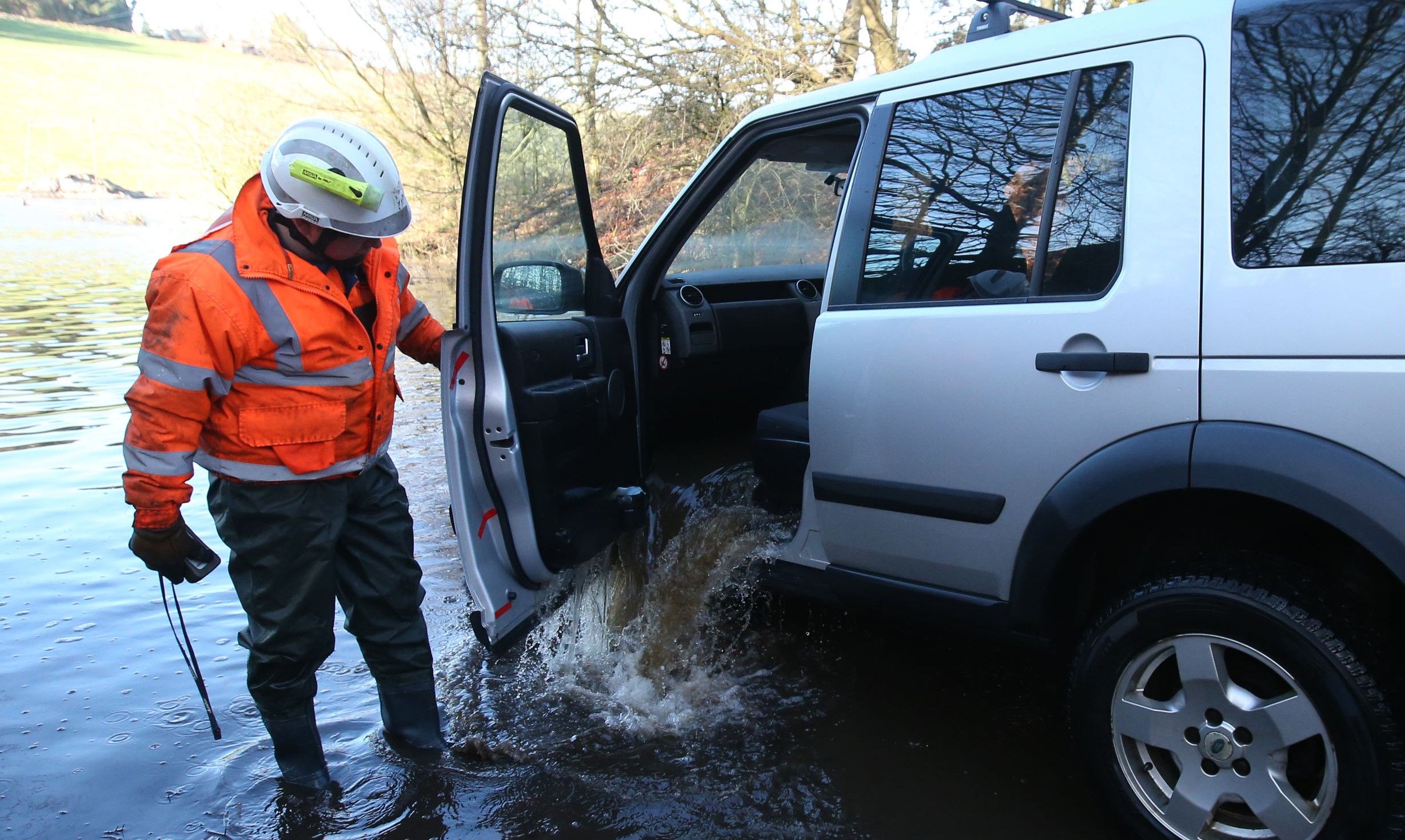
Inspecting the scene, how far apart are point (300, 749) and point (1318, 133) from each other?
10.2 ft

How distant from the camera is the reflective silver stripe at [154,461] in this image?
8.41 feet

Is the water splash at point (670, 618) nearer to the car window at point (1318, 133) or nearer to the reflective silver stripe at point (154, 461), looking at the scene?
the reflective silver stripe at point (154, 461)

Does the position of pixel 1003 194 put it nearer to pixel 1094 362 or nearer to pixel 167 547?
pixel 1094 362

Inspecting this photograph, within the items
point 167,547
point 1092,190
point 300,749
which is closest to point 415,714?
point 300,749

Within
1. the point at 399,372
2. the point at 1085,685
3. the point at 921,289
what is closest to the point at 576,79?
the point at 399,372

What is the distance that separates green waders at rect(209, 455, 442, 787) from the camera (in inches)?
110

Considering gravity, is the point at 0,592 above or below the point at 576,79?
below

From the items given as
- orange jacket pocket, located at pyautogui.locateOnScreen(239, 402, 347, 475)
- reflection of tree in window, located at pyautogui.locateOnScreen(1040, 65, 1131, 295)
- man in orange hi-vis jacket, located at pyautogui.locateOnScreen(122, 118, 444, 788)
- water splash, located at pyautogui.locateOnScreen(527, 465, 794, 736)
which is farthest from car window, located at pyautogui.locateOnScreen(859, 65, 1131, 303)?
orange jacket pocket, located at pyautogui.locateOnScreen(239, 402, 347, 475)

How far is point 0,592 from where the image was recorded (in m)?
4.56

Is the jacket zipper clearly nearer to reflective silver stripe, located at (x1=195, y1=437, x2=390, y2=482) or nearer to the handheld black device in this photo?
reflective silver stripe, located at (x1=195, y1=437, x2=390, y2=482)

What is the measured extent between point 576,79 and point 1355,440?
39.8ft

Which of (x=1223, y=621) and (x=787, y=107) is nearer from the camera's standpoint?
(x=1223, y=621)

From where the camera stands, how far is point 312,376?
9.12ft

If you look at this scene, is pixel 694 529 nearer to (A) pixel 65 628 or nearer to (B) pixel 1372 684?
(B) pixel 1372 684
